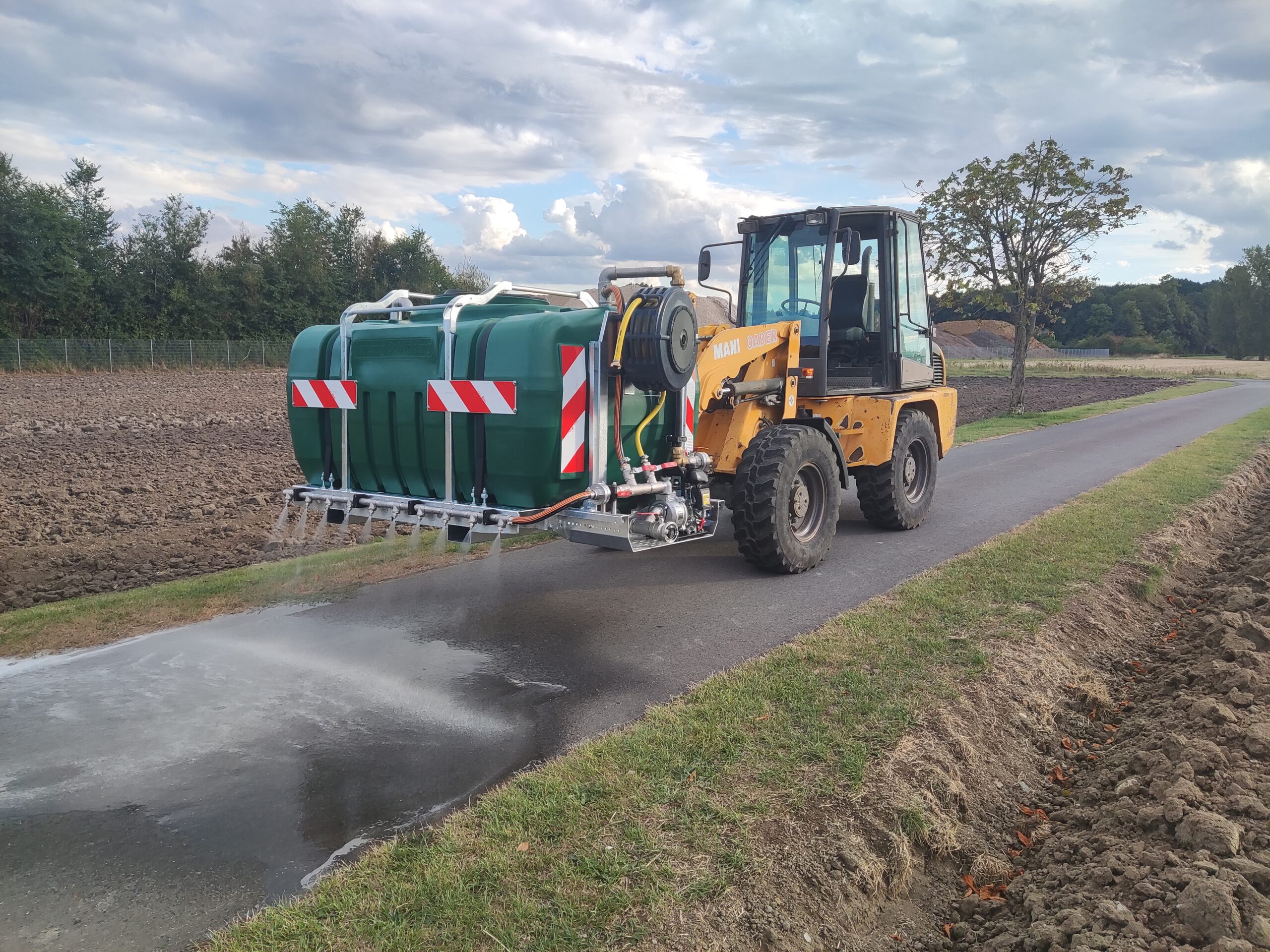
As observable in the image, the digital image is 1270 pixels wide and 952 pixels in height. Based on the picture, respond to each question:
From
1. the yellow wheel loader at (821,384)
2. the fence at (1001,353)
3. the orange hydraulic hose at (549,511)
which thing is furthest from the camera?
the fence at (1001,353)

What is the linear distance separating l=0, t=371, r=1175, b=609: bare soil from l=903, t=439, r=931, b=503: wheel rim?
639 cm

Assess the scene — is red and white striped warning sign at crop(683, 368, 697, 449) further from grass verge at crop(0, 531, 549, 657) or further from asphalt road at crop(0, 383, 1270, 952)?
grass verge at crop(0, 531, 549, 657)

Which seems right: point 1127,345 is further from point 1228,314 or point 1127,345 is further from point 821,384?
point 821,384

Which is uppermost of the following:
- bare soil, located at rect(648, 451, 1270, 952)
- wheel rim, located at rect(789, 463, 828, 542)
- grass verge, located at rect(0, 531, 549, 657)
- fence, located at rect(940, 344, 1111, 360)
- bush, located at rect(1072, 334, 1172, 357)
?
bush, located at rect(1072, 334, 1172, 357)

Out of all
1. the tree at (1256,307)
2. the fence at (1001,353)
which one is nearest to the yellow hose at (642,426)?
the fence at (1001,353)

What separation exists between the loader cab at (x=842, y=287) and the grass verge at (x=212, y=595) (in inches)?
134

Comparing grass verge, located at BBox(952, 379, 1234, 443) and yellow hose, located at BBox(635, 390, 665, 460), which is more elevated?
yellow hose, located at BBox(635, 390, 665, 460)

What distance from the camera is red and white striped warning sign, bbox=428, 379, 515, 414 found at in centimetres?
553

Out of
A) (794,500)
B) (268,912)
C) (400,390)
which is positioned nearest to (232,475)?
(400,390)

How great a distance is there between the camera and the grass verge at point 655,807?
2.96m

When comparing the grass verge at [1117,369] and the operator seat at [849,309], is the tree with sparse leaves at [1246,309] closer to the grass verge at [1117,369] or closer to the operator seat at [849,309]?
the grass verge at [1117,369]

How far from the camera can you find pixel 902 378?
9.19 metres

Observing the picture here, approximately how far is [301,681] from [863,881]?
3339 mm

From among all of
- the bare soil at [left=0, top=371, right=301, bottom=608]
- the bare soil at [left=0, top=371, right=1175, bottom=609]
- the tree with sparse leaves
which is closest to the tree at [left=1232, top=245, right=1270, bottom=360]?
the tree with sparse leaves
